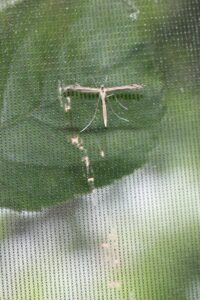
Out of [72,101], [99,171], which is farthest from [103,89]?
[99,171]

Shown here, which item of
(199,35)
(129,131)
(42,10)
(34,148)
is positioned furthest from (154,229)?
(42,10)

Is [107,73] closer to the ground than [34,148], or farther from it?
farther from it

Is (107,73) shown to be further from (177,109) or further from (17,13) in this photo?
(17,13)

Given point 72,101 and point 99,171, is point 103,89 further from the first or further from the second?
point 99,171

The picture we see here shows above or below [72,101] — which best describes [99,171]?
below

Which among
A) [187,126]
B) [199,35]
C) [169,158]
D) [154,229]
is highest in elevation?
[199,35]

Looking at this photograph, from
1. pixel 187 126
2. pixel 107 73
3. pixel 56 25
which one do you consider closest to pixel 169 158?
pixel 187 126
